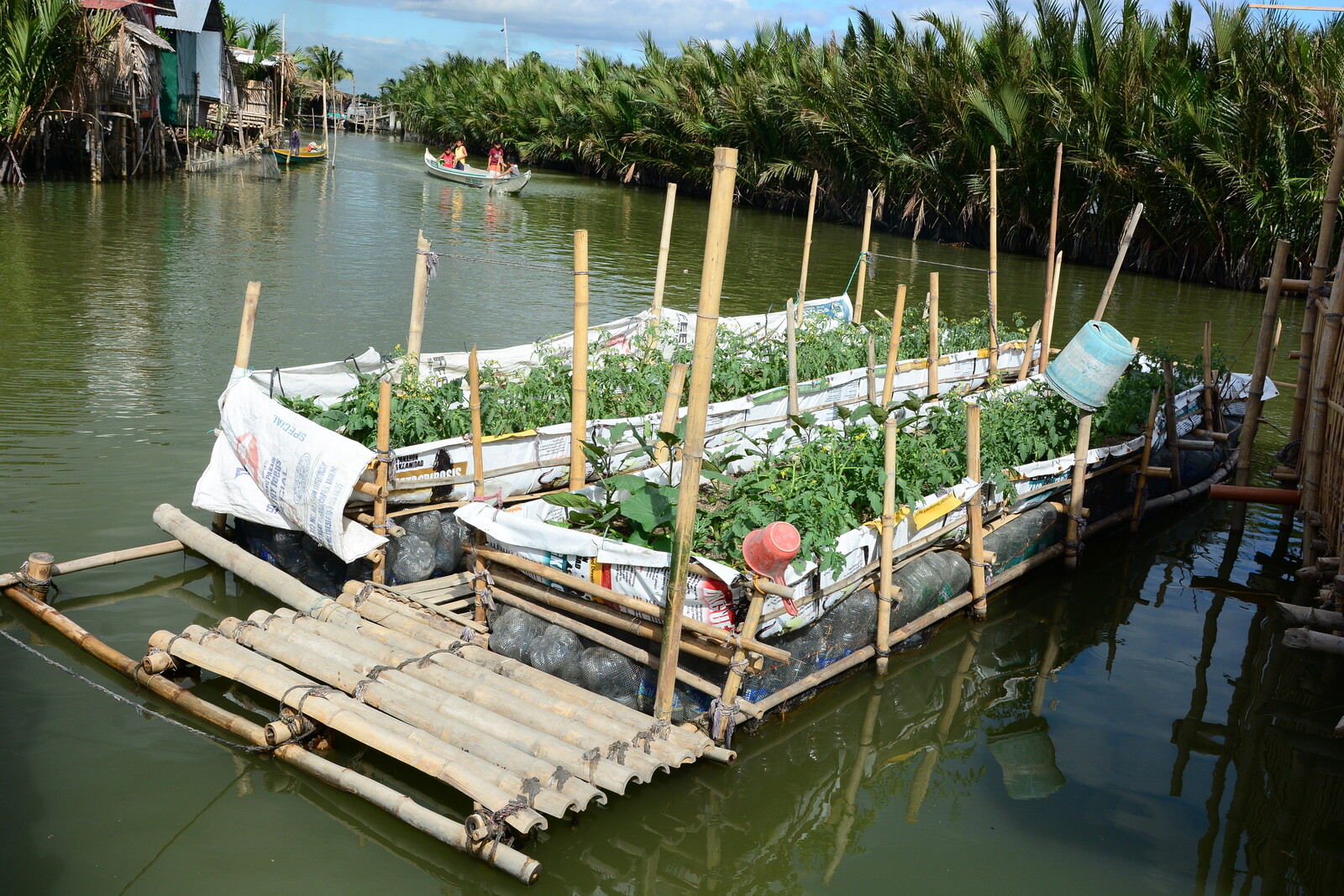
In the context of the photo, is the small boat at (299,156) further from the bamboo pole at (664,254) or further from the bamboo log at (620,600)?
the bamboo log at (620,600)

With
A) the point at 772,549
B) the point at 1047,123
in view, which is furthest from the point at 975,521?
the point at 1047,123

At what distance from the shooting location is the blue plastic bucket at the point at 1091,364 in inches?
283

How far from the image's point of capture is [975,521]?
662 cm

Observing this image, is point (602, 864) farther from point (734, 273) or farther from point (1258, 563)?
point (734, 273)

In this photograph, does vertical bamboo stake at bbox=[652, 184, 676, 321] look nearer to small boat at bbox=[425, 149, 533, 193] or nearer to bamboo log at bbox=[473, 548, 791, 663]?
bamboo log at bbox=[473, 548, 791, 663]

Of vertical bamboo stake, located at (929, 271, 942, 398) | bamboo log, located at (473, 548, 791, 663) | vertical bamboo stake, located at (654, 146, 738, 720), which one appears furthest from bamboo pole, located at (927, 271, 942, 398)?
vertical bamboo stake, located at (654, 146, 738, 720)

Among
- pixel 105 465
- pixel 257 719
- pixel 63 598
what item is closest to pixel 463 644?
pixel 257 719

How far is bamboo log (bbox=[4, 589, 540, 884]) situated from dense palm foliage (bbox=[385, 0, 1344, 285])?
18675 mm

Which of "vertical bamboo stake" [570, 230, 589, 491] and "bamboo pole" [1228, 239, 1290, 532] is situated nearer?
Result: "vertical bamboo stake" [570, 230, 589, 491]

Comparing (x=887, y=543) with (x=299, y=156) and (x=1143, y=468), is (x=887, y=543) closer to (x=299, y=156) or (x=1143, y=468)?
(x=1143, y=468)

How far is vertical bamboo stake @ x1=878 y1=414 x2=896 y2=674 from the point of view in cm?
572

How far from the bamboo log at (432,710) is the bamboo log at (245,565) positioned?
0.42m

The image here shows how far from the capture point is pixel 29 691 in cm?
537

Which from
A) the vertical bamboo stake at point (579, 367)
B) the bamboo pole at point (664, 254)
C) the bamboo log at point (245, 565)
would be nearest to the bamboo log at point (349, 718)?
the bamboo log at point (245, 565)
